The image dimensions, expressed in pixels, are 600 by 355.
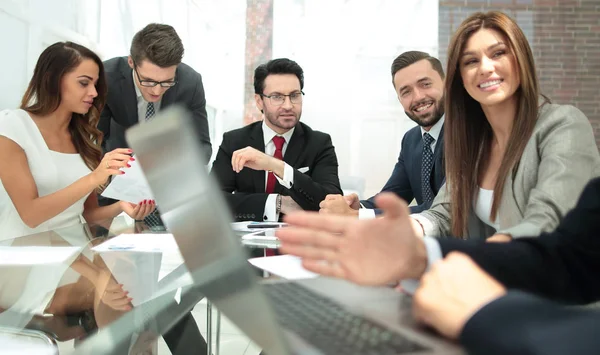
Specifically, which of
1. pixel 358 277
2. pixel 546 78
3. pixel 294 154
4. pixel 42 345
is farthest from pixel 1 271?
pixel 546 78

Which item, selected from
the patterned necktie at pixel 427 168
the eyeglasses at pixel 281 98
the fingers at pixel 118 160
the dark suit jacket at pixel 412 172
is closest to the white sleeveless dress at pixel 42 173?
the fingers at pixel 118 160

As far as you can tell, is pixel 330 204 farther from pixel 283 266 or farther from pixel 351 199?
pixel 283 266

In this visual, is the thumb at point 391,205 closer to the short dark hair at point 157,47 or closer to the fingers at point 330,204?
the fingers at point 330,204

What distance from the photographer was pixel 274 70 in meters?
3.03

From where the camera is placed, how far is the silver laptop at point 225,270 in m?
0.43

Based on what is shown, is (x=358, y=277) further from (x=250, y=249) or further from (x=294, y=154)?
(x=294, y=154)

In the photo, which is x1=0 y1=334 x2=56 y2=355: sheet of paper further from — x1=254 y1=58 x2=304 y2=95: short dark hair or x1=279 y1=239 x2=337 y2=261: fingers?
x1=254 y1=58 x2=304 y2=95: short dark hair

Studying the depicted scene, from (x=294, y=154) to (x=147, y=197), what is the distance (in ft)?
3.22

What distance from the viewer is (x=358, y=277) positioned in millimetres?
683

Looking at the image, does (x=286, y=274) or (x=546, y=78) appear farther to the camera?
(x=546, y=78)

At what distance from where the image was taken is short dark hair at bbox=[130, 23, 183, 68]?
288 cm

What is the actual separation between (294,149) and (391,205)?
232cm

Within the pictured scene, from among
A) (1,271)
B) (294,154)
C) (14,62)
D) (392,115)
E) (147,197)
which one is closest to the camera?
(1,271)

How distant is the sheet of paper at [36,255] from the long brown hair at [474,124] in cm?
109
